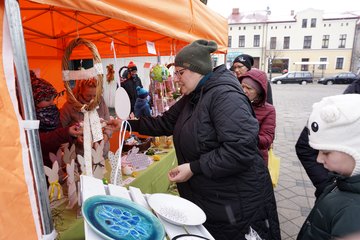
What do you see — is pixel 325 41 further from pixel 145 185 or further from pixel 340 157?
pixel 340 157

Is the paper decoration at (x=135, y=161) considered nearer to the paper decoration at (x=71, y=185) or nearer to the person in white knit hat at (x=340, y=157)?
the paper decoration at (x=71, y=185)

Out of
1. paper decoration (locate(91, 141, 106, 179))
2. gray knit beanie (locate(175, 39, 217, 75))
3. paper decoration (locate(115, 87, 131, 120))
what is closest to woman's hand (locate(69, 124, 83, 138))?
paper decoration (locate(91, 141, 106, 179))

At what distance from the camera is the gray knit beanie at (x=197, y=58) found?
1449 mm

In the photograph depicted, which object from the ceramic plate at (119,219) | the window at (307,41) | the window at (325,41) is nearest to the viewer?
the ceramic plate at (119,219)

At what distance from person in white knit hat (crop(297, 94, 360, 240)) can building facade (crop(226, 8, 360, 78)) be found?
32.5 meters

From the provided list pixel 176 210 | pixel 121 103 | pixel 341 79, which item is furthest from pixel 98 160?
pixel 341 79

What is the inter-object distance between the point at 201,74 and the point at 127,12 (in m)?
0.52

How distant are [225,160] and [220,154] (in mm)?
38

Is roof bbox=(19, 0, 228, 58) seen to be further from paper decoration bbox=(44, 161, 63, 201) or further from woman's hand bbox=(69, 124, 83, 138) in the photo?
paper decoration bbox=(44, 161, 63, 201)

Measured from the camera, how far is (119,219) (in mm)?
794

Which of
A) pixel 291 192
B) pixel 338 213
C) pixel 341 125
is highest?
pixel 341 125

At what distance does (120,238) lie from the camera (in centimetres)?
71

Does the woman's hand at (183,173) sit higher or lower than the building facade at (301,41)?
lower

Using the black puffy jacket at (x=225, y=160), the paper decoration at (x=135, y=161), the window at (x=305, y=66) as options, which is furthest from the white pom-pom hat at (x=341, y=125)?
the window at (x=305, y=66)
